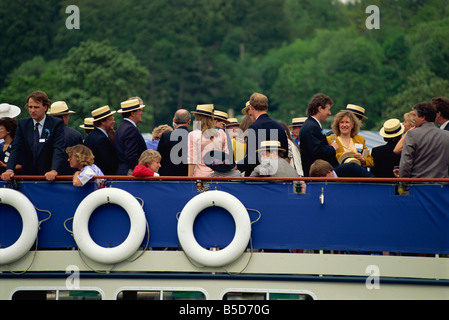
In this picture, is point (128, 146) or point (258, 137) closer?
point (258, 137)

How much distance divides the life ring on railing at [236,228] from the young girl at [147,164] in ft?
2.13

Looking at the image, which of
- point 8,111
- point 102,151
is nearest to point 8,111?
point 8,111

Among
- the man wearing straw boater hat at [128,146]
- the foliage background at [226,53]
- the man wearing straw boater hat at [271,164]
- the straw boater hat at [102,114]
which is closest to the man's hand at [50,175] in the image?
the man wearing straw boater hat at [128,146]

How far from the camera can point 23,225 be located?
10.3 m

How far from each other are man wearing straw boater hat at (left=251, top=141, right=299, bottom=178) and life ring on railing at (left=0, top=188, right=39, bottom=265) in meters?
2.74

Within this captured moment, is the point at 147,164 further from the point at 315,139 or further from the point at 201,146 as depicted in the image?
the point at 315,139

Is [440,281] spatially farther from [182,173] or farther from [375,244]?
[182,173]

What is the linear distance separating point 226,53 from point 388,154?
361ft

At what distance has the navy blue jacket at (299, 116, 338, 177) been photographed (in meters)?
10.6

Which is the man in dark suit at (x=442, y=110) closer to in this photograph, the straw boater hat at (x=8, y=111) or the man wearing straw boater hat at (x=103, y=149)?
the man wearing straw boater hat at (x=103, y=149)

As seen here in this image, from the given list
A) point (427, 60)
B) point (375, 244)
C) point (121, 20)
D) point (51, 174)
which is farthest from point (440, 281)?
point (121, 20)

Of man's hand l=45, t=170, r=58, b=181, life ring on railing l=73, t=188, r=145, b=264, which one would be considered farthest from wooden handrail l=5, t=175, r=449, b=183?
life ring on railing l=73, t=188, r=145, b=264

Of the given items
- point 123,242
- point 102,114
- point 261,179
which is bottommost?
point 123,242

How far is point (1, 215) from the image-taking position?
34.1 feet
